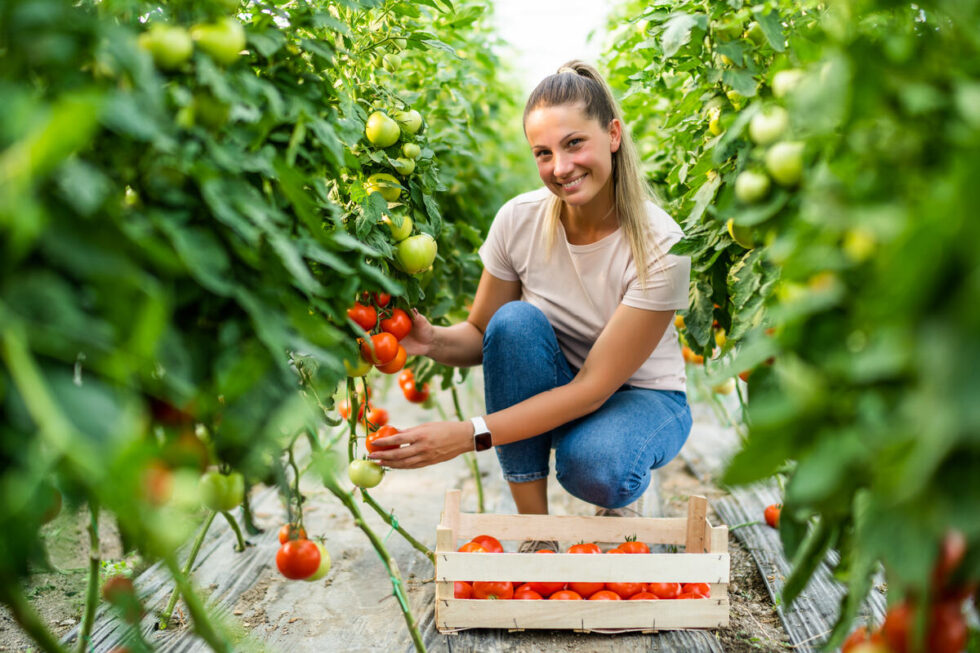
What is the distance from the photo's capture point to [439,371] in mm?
2332

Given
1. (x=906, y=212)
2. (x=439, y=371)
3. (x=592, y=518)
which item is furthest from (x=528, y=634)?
(x=906, y=212)

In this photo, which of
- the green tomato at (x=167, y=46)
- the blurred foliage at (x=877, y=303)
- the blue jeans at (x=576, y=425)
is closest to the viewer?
the blurred foliage at (x=877, y=303)

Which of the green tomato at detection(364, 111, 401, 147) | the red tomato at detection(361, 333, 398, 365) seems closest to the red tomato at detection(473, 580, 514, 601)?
the red tomato at detection(361, 333, 398, 365)

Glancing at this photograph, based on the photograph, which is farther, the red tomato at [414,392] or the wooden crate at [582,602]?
the red tomato at [414,392]

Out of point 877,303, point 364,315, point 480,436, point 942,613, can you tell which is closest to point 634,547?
point 480,436

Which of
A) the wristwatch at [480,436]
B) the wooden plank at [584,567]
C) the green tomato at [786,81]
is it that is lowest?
the wooden plank at [584,567]

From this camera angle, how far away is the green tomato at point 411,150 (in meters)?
1.56

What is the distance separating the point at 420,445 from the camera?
5.30 feet

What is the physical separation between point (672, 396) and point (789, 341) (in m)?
1.29

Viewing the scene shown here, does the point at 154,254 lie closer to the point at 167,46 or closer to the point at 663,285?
the point at 167,46

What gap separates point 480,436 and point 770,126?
983 millimetres

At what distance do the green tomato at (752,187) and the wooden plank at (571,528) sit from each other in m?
1.02

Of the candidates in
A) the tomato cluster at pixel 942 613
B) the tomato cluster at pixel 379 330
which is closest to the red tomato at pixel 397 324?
the tomato cluster at pixel 379 330

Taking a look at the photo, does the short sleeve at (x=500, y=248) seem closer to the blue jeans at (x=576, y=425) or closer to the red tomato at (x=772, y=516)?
the blue jeans at (x=576, y=425)
